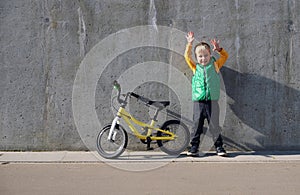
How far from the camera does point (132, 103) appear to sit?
7.24 m

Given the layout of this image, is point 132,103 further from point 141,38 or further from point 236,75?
point 236,75

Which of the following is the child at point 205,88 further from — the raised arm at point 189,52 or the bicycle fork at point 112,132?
the bicycle fork at point 112,132

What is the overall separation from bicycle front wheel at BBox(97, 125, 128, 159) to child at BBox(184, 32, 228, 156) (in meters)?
1.06

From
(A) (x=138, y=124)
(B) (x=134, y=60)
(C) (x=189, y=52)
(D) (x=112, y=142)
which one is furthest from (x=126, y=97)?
(C) (x=189, y=52)

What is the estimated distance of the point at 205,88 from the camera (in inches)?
270

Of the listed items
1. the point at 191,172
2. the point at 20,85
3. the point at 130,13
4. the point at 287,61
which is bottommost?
the point at 191,172

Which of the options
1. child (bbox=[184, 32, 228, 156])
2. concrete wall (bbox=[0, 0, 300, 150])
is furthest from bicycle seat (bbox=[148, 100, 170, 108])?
child (bbox=[184, 32, 228, 156])

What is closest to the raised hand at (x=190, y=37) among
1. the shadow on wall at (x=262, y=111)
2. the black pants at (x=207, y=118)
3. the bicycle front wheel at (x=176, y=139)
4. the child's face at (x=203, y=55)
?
the child's face at (x=203, y=55)

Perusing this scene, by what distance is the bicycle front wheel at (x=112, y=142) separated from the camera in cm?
673

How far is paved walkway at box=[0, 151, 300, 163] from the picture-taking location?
21.8 ft

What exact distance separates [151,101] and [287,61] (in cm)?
231

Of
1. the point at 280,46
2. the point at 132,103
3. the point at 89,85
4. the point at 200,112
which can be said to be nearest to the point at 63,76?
the point at 89,85

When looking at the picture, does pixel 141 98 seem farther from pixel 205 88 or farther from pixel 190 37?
pixel 190 37

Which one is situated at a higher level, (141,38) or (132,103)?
(141,38)
